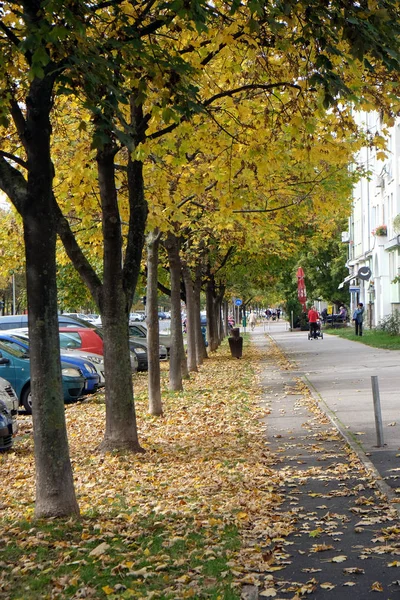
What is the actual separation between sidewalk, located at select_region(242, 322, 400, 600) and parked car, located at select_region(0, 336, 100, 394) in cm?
404

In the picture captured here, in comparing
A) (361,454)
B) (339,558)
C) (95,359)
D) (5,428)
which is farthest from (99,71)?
(95,359)

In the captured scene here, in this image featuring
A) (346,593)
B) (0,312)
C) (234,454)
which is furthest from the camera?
(0,312)

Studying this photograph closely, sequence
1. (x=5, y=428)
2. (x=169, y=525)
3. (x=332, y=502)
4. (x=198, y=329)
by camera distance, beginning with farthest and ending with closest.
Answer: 1. (x=198, y=329)
2. (x=5, y=428)
3. (x=332, y=502)
4. (x=169, y=525)

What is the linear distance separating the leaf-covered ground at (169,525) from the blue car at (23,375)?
417cm

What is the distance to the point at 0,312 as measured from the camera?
9212cm

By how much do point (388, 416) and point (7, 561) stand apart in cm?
857

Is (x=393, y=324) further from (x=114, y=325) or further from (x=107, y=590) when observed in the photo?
(x=107, y=590)

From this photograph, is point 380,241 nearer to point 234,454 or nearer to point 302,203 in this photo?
point 302,203

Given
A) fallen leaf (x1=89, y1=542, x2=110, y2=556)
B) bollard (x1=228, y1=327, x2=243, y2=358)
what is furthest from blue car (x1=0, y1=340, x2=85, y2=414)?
bollard (x1=228, y1=327, x2=243, y2=358)

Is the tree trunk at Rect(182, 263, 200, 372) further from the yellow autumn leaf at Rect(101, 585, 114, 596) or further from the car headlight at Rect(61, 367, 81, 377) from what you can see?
the yellow autumn leaf at Rect(101, 585, 114, 596)

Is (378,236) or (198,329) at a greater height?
(378,236)

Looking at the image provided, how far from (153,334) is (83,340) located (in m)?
9.20

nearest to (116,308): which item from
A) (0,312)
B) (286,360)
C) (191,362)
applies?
(191,362)

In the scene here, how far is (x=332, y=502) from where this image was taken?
27.3 feet
